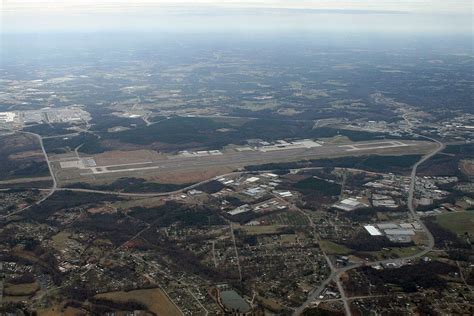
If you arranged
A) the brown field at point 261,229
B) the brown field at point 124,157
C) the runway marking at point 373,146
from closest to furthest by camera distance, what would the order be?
the brown field at point 261,229 < the brown field at point 124,157 < the runway marking at point 373,146

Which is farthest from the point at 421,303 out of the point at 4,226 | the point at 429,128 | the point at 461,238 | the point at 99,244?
the point at 429,128

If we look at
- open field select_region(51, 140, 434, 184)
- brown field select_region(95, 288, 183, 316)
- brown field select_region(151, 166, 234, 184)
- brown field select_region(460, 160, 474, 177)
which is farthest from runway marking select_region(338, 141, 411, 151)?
brown field select_region(95, 288, 183, 316)

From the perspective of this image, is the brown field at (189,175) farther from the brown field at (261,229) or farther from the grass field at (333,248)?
the grass field at (333,248)

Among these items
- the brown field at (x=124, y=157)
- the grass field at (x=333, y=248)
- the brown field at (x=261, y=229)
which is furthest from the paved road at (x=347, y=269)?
the brown field at (x=124, y=157)

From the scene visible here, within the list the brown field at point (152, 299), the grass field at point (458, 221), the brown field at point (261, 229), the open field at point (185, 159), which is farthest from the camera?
the open field at point (185, 159)

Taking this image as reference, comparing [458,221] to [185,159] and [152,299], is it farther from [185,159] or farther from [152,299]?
[185,159]

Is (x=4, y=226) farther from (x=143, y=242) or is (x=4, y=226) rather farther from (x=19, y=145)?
(x=19, y=145)
